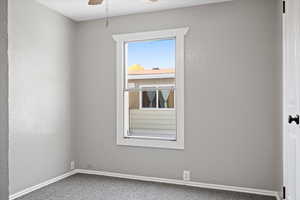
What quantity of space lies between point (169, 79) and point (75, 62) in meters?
1.74

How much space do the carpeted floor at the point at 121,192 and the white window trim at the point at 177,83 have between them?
0.61 m

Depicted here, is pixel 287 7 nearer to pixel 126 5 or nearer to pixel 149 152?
pixel 126 5

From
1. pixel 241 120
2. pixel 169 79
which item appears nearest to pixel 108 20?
pixel 169 79

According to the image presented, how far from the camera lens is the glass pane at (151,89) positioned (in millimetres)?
3848

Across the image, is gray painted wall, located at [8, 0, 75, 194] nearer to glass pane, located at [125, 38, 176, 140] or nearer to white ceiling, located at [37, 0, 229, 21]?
white ceiling, located at [37, 0, 229, 21]

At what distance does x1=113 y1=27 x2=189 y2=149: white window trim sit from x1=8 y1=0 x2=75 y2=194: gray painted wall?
90cm

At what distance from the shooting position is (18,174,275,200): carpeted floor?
3135 mm

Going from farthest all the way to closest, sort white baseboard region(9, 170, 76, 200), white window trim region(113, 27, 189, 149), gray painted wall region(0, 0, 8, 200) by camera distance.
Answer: white window trim region(113, 27, 189, 149)
white baseboard region(9, 170, 76, 200)
gray painted wall region(0, 0, 8, 200)

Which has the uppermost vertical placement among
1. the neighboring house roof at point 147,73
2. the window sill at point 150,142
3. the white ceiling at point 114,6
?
the white ceiling at point 114,6

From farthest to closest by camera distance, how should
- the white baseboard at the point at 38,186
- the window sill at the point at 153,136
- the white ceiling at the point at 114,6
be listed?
the window sill at the point at 153,136, the white ceiling at the point at 114,6, the white baseboard at the point at 38,186

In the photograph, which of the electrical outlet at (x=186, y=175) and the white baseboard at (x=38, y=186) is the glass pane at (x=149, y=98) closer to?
the electrical outlet at (x=186, y=175)

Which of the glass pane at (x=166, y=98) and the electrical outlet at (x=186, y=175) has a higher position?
the glass pane at (x=166, y=98)

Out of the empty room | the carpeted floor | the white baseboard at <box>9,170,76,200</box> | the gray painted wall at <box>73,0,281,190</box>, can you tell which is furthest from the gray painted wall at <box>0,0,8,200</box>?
the gray painted wall at <box>73,0,281,190</box>

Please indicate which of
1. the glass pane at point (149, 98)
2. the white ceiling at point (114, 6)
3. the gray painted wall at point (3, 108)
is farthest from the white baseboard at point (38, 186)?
the gray painted wall at point (3, 108)
